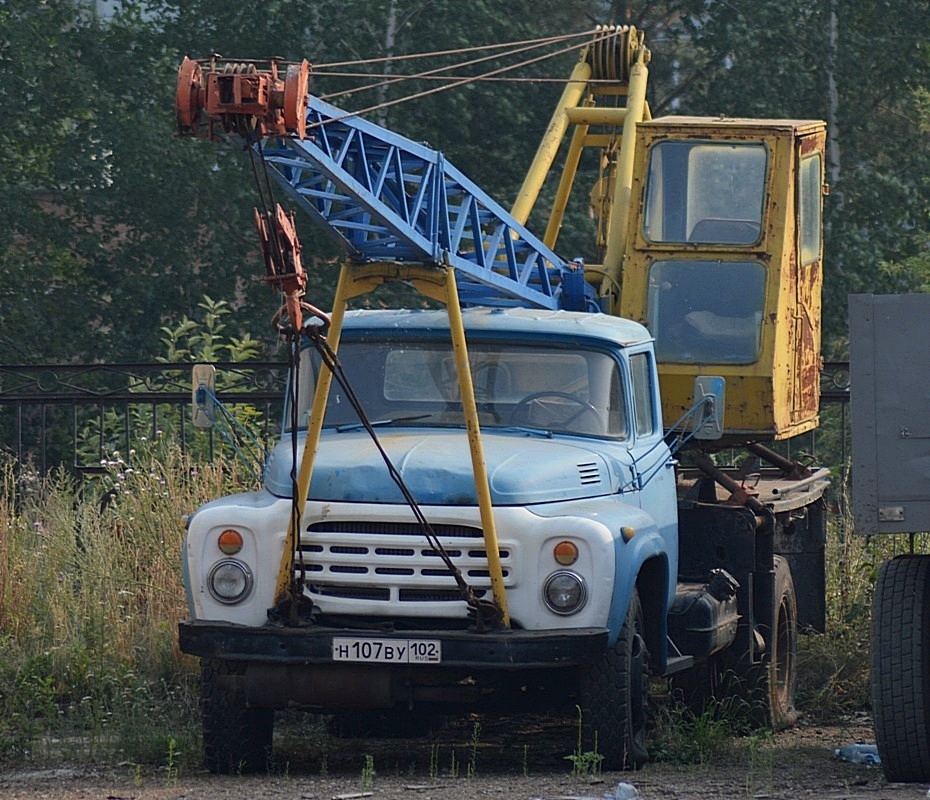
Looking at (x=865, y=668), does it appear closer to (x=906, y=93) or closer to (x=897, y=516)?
(x=897, y=516)

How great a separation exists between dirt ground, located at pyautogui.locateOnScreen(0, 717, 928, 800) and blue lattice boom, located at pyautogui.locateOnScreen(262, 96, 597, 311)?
2.21 metres

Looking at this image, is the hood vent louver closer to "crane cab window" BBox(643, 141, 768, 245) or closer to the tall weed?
the tall weed

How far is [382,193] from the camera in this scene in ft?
26.8

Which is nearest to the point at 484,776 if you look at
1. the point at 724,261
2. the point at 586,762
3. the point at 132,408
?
the point at 586,762

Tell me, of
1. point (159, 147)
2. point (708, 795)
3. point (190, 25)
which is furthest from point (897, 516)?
point (190, 25)

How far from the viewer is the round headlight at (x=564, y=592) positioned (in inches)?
295

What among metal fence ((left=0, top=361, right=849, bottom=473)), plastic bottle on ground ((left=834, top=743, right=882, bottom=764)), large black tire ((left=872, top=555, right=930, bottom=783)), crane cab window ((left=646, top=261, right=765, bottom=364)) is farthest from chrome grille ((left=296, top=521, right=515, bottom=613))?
metal fence ((left=0, top=361, right=849, bottom=473))

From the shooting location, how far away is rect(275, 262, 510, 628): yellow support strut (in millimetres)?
7406

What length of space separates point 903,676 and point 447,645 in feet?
5.88

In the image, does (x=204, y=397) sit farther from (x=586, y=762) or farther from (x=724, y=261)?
(x=724, y=261)

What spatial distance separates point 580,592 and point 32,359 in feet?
50.9

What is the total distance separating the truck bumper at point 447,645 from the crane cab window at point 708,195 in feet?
13.3

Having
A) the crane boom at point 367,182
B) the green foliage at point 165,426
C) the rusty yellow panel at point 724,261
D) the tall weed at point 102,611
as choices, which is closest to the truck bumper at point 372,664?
the tall weed at point 102,611

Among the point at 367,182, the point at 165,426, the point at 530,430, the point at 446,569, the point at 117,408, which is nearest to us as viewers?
the point at 446,569
